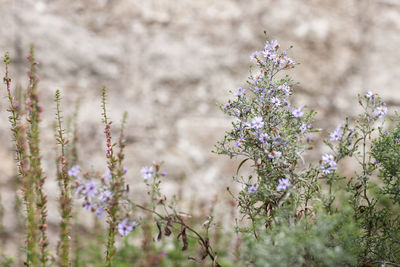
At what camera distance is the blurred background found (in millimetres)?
2871

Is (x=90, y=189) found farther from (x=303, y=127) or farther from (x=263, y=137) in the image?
(x=303, y=127)

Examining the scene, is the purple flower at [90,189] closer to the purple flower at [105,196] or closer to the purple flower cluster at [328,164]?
the purple flower at [105,196]

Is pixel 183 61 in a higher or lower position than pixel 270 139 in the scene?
higher

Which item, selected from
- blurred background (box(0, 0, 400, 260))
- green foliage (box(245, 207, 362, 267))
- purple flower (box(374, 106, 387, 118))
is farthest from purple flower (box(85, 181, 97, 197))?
blurred background (box(0, 0, 400, 260))

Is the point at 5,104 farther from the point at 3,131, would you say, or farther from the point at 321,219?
the point at 321,219

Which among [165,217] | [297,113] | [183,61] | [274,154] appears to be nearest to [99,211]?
[165,217]

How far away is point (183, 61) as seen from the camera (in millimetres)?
2965

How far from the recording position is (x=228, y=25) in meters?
2.95

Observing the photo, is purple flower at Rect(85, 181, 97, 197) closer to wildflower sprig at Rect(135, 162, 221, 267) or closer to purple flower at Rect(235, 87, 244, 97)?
wildflower sprig at Rect(135, 162, 221, 267)

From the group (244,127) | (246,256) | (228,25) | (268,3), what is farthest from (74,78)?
(246,256)

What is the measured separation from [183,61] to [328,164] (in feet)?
6.44

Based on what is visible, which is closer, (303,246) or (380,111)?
(303,246)

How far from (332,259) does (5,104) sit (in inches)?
101

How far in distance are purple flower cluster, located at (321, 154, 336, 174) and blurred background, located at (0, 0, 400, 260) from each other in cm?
175
